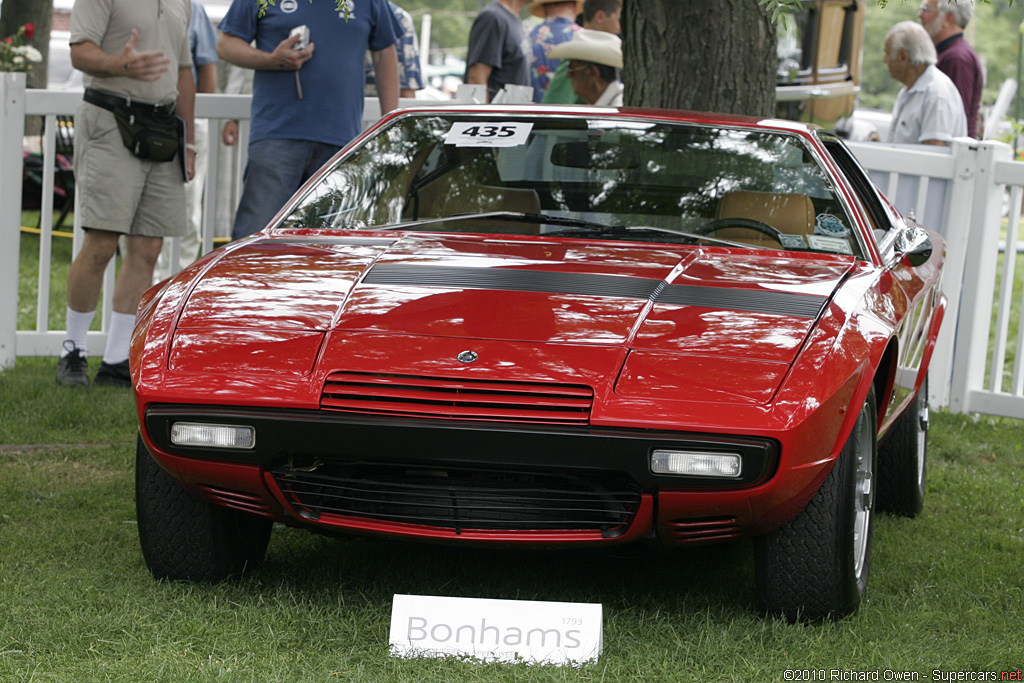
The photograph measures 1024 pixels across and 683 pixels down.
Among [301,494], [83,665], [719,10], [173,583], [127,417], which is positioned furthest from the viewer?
[719,10]

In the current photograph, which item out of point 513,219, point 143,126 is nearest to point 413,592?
point 513,219

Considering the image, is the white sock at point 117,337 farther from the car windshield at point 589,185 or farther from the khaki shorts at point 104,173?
the car windshield at point 589,185

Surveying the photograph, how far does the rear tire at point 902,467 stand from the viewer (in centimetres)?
422

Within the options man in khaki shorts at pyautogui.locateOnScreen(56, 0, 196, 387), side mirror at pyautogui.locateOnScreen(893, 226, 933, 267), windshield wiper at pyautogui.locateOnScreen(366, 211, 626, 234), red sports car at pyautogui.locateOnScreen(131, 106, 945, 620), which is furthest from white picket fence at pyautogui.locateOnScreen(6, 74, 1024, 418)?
red sports car at pyautogui.locateOnScreen(131, 106, 945, 620)

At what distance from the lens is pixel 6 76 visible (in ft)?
20.0

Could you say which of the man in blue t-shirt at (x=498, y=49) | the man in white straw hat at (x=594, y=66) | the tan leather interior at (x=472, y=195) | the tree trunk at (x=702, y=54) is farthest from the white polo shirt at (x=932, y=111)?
the tan leather interior at (x=472, y=195)

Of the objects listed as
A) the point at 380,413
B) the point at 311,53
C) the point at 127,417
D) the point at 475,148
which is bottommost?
the point at 127,417

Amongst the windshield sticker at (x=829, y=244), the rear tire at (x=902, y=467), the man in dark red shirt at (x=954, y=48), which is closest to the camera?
the windshield sticker at (x=829, y=244)

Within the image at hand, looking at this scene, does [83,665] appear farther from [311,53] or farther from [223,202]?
[223,202]

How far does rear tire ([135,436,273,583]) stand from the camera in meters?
3.04

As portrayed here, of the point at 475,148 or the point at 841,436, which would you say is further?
the point at 475,148

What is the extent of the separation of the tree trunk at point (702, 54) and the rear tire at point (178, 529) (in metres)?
3.72

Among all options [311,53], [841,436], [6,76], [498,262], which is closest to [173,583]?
[498,262]

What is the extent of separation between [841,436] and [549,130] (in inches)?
69.2
